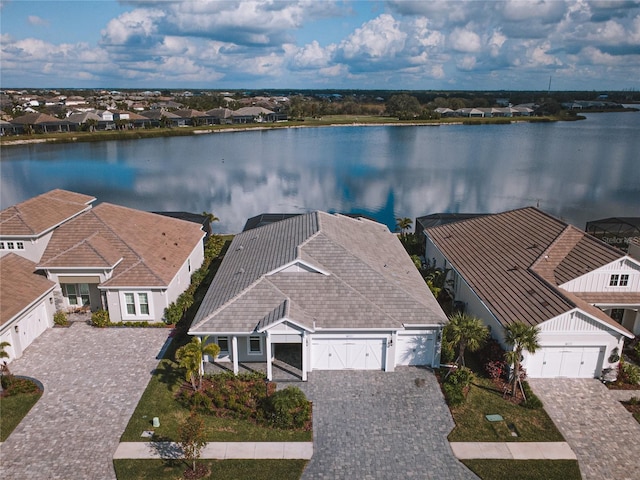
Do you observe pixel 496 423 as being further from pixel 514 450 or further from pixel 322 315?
pixel 322 315

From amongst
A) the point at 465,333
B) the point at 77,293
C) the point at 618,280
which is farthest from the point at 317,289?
the point at 618,280

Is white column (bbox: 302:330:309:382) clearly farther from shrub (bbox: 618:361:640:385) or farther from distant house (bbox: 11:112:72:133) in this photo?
distant house (bbox: 11:112:72:133)

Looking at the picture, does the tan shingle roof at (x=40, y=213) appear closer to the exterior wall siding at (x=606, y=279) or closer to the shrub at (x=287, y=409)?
the shrub at (x=287, y=409)

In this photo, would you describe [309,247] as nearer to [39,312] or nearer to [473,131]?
[39,312]

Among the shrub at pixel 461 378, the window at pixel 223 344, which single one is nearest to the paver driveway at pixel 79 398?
the window at pixel 223 344

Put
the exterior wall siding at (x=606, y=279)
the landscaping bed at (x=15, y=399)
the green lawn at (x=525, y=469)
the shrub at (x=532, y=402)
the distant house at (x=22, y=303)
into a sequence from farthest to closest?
the exterior wall siding at (x=606, y=279) < the distant house at (x=22, y=303) < the shrub at (x=532, y=402) < the landscaping bed at (x=15, y=399) < the green lawn at (x=525, y=469)

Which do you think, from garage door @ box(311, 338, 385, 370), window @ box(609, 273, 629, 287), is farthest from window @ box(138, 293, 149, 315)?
window @ box(609, 273, 629, 287)
